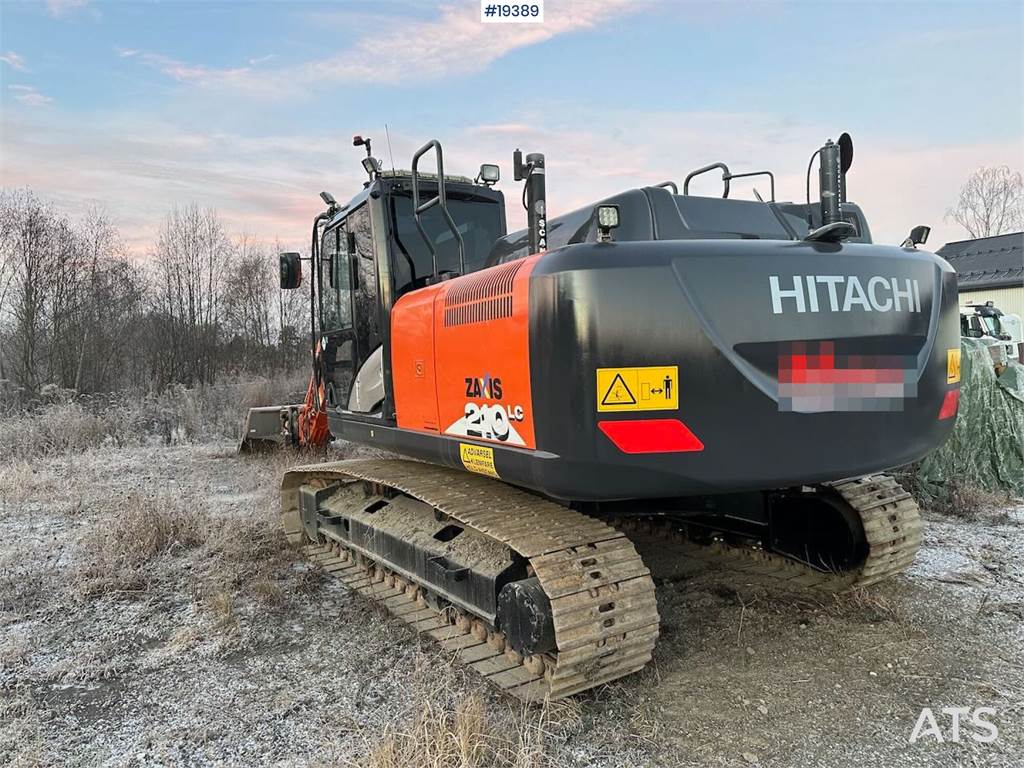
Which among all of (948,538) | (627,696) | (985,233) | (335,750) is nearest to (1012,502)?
(948,538)

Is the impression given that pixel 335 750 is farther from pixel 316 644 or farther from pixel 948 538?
pixel 948 538

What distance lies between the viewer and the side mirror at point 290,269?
5.04m

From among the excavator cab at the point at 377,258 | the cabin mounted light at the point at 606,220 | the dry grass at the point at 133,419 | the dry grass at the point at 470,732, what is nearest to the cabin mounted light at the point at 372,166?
the excavator cab at the point at 377,258

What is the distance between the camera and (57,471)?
888 cm

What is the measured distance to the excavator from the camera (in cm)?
253

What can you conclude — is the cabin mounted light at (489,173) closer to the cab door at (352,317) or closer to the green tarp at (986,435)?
the cab door at (352,317)

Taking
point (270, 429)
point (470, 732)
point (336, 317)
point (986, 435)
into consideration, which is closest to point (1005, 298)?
point (986, 435)

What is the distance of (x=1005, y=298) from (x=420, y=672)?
104ft

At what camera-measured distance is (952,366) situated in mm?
3092

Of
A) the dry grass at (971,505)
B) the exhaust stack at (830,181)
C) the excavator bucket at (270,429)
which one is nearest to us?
the exhaust stack at (830,181)

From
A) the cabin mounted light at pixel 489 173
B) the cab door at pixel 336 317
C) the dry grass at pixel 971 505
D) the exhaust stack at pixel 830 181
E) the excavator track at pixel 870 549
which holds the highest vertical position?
the cabin mounted light at pixel 489 173

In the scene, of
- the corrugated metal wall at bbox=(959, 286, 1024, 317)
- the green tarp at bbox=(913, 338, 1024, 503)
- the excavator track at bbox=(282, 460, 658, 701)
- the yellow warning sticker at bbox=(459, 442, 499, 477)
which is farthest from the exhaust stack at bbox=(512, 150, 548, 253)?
the corrugated metal wall at bbox=(959, 286, 1024, 317)

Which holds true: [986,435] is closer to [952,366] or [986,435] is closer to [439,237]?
[952,366]

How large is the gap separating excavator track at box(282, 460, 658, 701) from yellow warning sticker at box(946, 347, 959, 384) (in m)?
1.50
